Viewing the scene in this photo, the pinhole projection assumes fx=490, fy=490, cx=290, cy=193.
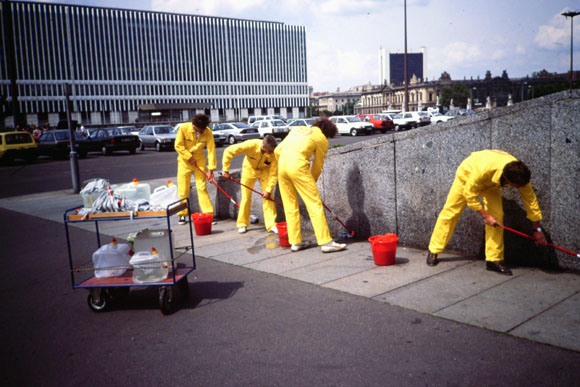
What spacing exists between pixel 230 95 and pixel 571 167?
112509 millimetres

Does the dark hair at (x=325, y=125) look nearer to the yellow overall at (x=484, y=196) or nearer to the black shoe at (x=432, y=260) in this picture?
the yellow overall at (x=484, y=196)

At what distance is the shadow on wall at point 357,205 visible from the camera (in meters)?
7.00

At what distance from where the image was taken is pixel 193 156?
883 cm

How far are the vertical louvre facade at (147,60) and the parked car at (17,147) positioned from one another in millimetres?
62261

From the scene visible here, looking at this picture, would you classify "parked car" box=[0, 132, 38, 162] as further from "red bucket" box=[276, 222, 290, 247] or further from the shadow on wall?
the shadow on wall

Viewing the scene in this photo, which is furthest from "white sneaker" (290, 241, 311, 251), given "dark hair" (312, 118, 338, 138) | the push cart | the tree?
the tree

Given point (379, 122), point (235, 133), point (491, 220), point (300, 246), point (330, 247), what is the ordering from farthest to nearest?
point (379, 122) < point (235, 133) < point (300, 246) < point (330, 247) < point (491, 220)

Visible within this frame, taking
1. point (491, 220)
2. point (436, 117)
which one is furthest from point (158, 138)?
point (491, 220)

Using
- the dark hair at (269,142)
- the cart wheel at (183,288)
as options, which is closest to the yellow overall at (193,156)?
the dark hair at (269,142)

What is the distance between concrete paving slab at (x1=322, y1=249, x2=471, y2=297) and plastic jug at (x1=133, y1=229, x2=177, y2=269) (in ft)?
5.49

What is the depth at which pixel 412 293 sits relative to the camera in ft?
15.4

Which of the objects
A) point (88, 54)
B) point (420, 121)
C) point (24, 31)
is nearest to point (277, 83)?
point (88, 54)

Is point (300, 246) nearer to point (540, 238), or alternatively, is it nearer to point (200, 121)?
point (540, 238)

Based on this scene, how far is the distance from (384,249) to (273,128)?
102ft
